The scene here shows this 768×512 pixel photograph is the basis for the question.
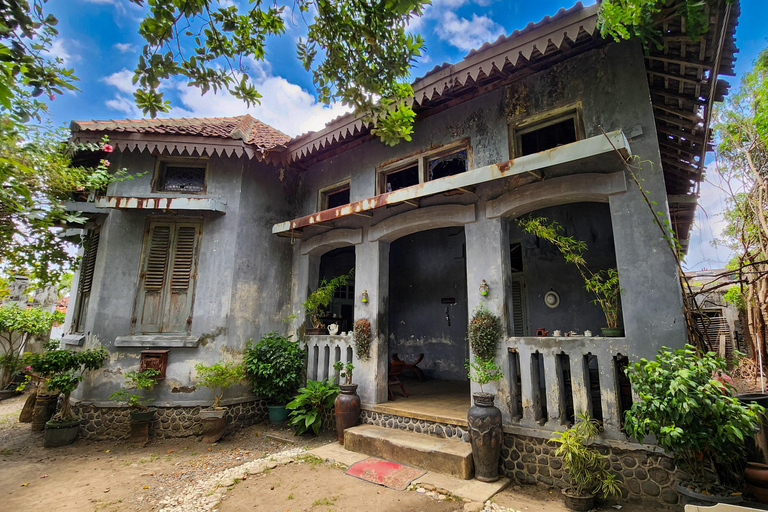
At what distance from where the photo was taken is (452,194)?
5977 mm

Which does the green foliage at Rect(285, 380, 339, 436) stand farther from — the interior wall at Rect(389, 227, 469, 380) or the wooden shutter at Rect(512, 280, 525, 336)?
the wooden shutter at Rect(512, 280, 525, 336)

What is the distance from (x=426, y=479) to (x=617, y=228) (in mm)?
3832

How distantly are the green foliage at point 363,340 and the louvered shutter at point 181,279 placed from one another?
3.29 meters

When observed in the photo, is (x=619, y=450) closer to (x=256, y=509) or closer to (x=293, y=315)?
(x=256, y=509)

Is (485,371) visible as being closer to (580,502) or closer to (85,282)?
(580,502)

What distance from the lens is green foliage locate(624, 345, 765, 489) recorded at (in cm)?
321

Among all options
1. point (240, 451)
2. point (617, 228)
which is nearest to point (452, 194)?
point (617, 228)

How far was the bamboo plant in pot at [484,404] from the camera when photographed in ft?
14.8

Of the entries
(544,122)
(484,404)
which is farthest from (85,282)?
(544,122)

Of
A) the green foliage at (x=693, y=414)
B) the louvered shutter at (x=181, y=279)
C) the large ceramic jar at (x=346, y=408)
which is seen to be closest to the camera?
the green foliage at (x=693, y=414)

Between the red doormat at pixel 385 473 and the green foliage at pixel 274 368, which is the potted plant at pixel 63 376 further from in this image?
the red doormat at pixel 385 473

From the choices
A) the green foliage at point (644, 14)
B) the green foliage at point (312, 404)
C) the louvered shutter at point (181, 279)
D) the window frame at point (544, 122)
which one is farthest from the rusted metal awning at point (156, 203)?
the green foliage at point (644, 14)

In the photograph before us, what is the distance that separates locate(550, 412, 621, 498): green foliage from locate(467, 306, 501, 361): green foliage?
1315mm

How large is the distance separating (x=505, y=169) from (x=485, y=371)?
2.73 m
